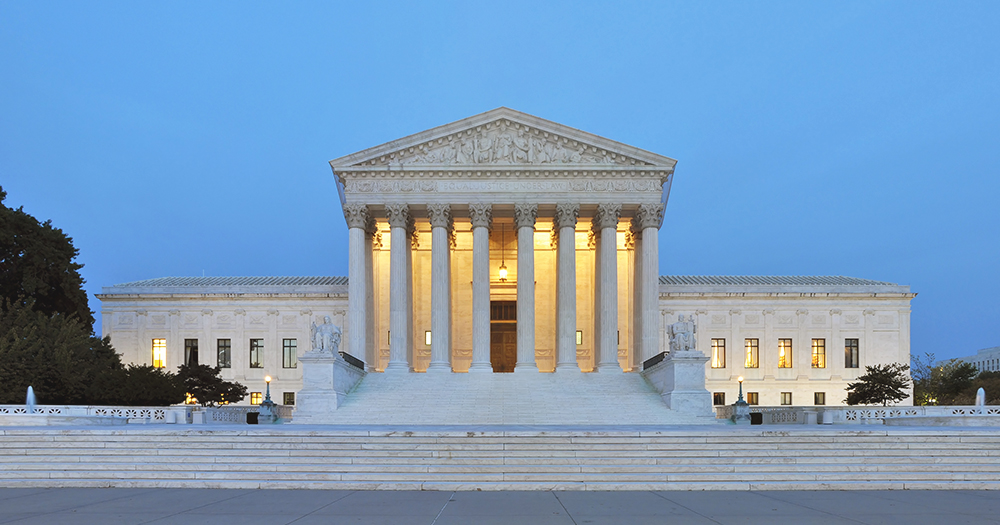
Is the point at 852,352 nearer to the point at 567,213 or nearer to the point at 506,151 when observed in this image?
the point at 567,213

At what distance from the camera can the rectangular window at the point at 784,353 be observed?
5719cm

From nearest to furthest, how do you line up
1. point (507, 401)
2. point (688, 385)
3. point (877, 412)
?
point (877, 412) < point (688, 385) < point (507, 401)

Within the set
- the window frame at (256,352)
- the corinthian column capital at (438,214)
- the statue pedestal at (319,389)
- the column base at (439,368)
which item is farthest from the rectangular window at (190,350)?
the statue pedestal at (319,389)

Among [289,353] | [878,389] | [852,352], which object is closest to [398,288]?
[289,353]

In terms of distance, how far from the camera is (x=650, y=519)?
13.7 meters

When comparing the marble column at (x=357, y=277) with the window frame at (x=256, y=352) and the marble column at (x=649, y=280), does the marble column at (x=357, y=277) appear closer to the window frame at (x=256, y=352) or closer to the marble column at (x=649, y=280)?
the window frame at (x=256, y=352)

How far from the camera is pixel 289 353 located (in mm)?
57469

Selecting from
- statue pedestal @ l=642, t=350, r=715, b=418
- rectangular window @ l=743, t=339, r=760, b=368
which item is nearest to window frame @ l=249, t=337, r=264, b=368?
statue pedestal @ l=642, t=350, r=715, b=418

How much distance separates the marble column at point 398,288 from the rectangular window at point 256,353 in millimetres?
17240

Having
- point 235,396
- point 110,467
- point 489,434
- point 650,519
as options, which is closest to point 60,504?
point 110,467

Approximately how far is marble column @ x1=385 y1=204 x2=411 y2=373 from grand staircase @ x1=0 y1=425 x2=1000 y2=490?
73.3ft

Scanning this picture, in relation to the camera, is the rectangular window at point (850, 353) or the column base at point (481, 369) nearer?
the column base at point (481, 369)

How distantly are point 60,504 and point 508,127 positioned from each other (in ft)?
113

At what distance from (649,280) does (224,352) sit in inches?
1303
